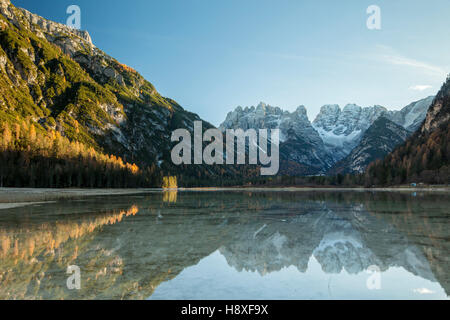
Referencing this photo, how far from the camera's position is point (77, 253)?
15328mm

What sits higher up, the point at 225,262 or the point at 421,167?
the point at 421,167

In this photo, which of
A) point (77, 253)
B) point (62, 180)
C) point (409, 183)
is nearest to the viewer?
point (77, 253)

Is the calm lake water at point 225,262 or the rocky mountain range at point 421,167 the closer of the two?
the calm lake water at point 225,262

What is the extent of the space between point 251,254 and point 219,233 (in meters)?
6.83

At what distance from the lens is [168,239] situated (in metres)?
20.0

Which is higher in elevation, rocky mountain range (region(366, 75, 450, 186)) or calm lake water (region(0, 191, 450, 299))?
rocky mountain range (region(366, 75, 450, 186))

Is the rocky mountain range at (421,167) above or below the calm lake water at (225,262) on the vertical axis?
above

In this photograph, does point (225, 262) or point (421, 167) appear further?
point (421, 167)

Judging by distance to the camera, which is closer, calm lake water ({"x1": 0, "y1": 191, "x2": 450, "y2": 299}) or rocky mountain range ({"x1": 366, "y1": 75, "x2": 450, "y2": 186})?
calm lake water ({"x1": 0, "y1": 191, "x2": 450, "y2": 299})

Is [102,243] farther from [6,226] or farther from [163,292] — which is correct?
[6,226]
